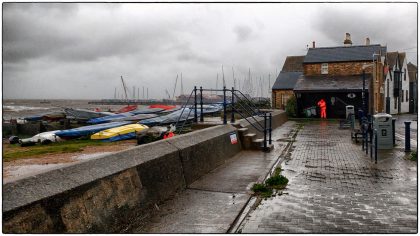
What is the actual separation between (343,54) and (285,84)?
7722 mm

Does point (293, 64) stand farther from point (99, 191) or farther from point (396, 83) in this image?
point (99, 191)

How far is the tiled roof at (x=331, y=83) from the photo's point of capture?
99.1ft

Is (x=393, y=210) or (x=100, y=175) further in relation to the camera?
(x=393, y=210)

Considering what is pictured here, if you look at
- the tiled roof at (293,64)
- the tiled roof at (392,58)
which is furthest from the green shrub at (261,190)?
the tiled roof at (293,64)

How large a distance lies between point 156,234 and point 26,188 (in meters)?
1.64

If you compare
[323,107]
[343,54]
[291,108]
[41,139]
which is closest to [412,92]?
[343,54]

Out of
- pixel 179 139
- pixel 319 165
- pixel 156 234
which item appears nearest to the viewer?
pixel 156 234

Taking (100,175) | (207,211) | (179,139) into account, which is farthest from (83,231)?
(179,139)

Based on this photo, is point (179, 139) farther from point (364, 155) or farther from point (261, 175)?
point (364, 155)

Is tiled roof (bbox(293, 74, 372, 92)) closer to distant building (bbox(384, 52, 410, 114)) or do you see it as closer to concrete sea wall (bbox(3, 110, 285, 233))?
distant building (bbox(384, 52, 410, 114))

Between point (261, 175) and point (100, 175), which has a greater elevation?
point (100, 175)

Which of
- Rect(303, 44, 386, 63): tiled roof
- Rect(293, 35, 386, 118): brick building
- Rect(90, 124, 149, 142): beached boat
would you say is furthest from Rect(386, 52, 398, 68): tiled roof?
Rect(90, 124, 149, 142): beached boat

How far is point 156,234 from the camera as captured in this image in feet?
15.3

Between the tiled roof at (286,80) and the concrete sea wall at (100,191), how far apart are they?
33.5m
